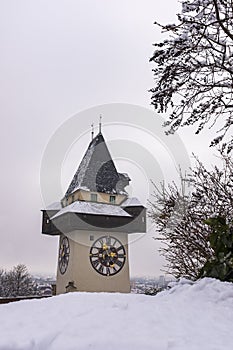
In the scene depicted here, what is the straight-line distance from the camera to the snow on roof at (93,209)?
1337cm

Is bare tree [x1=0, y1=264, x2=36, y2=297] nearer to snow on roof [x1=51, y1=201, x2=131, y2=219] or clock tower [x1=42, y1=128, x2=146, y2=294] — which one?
clock tower [x1=42, y1=128, x2=146, y2=294]

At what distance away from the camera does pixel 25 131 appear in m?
11.2

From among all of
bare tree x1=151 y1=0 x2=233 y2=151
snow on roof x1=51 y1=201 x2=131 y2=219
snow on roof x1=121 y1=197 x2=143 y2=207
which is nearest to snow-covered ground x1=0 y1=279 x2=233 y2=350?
bare tree x1=151 y1=0 x2=233 y2=151

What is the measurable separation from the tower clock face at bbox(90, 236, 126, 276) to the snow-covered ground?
1058 centimetres

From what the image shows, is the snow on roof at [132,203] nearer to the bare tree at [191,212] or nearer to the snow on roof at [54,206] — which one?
the snow on roof at [54,206]

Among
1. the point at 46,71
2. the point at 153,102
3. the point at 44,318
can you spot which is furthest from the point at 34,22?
the point at 44,318

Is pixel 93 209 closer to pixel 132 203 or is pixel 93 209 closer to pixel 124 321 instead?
pixel 132 203

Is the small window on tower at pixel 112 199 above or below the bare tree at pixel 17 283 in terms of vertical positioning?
above

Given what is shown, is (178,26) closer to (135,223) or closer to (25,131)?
(25,131)

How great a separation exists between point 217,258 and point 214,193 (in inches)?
70.1

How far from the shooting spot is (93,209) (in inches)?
537

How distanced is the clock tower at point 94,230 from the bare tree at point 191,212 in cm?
765

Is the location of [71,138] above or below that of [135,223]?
above

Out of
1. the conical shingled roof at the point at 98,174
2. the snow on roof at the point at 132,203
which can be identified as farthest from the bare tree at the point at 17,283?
the snow on roof at the point at 132,203
